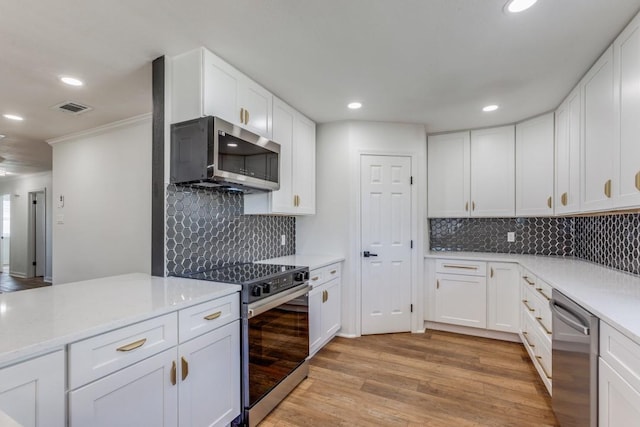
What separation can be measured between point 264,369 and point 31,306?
4.15 feet

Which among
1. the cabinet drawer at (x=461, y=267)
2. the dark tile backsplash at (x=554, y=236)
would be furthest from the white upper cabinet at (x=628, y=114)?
the cabinet drawer at (x=461, y=267)

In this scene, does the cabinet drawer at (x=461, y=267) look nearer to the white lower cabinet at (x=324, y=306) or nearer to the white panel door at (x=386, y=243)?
the white panel door at (x=386, y=243)

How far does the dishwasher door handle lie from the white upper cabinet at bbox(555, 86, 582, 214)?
104cm

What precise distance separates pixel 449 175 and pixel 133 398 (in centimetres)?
364

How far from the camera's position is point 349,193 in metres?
3.39

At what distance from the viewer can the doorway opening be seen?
6707 mm

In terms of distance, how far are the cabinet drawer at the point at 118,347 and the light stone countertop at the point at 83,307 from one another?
0.13ft

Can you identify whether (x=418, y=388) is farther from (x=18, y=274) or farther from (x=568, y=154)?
(x=18, y=274)

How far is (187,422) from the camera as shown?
1532 mm

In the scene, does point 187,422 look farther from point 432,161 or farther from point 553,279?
point 432,161

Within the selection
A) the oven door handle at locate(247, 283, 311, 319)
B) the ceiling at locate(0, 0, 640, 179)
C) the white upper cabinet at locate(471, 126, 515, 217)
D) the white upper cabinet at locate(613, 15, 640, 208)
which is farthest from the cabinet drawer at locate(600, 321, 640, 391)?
the white upper cabinet at locate(471, 126, 515, 217)

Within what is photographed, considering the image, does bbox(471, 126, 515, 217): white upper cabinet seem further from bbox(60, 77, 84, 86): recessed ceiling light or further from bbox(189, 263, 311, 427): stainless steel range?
bbox(60, 77, 84, 86): recessed ceiling light

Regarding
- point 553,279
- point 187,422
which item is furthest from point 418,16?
point 187,422

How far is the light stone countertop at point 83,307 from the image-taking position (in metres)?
1.04
